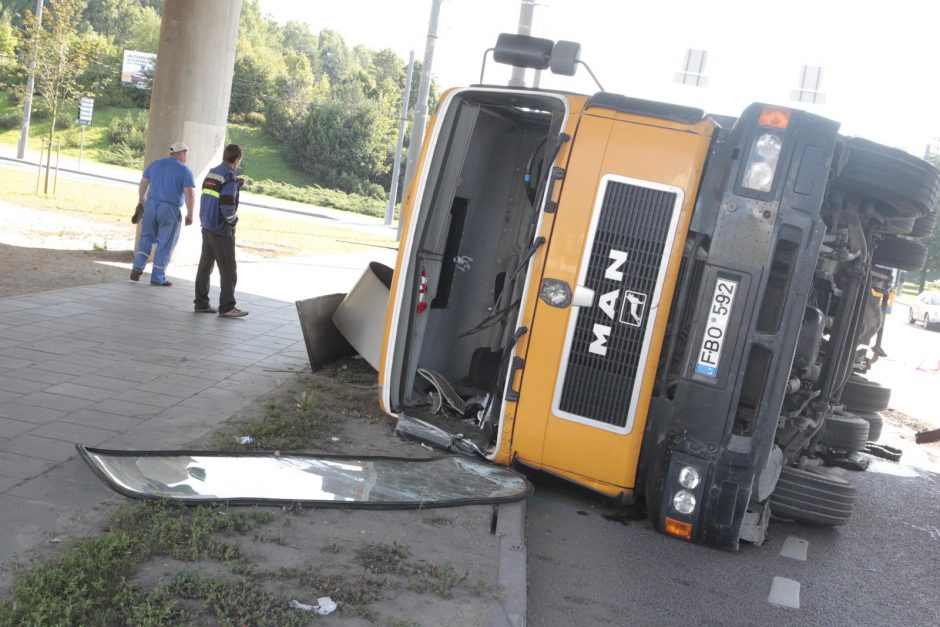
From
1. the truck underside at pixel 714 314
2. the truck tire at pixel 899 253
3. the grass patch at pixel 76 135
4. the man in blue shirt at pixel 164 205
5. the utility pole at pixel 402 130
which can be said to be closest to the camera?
the truck underside at pixel 714 314

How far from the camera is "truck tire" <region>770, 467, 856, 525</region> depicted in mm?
6047

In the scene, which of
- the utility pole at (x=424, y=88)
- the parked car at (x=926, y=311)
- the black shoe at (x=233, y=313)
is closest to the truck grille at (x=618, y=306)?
the black shoe at (x=233, y=313)

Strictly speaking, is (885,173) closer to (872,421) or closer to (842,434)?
(842,434)

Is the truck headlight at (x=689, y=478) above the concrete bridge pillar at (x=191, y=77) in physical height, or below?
below

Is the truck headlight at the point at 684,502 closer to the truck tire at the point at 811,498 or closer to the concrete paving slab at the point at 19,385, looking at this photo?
the truck tire at the point at 811,498

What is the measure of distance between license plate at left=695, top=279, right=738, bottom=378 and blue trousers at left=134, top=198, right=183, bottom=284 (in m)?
8.26

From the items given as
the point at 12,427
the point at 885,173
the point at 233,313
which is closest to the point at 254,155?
the point at 233,313

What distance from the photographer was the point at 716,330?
526 centimetres

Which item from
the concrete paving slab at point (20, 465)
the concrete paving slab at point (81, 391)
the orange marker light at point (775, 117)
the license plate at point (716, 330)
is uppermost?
the orange marker light at point (775, 117)

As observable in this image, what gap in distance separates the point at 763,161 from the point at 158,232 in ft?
28.1

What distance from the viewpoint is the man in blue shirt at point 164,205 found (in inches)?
454

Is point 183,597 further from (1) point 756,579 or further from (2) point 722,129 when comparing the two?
(2) point 722,129

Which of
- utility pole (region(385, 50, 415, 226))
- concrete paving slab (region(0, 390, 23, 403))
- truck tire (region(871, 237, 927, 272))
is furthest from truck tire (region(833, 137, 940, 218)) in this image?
utility pole (region(385, 50, 415, 226))

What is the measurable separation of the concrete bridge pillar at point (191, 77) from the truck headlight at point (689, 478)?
1079 centimetres
